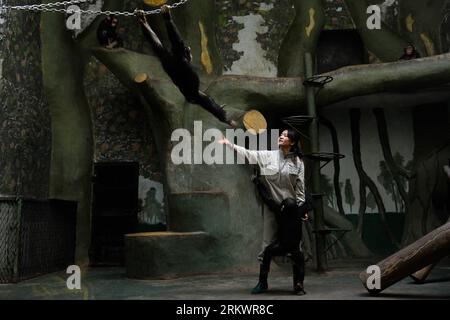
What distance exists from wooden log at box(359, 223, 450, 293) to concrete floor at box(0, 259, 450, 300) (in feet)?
0.70

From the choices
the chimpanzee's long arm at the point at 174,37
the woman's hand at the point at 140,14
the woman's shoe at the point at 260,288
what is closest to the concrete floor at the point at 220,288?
the woman's shoe at the point at 260,288

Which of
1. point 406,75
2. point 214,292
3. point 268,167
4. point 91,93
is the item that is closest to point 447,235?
point 268,167

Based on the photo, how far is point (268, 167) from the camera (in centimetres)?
529

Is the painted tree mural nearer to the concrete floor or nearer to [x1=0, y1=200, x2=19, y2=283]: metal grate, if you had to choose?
the concrete floor

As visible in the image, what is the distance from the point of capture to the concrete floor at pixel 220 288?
5.19 m

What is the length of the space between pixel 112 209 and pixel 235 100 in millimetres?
3543

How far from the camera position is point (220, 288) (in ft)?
19.4

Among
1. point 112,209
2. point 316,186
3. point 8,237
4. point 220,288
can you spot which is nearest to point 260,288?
point 220,288

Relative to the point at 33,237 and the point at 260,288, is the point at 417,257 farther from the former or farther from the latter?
the point at 33,237

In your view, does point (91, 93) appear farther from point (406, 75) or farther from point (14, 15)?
point (406, 75)

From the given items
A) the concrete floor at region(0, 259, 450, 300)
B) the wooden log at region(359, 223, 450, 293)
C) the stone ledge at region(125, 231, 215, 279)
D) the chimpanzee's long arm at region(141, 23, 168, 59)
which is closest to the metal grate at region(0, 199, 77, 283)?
the concrete floor at region(0, 259, 450, 300)

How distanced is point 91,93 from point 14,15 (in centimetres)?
215

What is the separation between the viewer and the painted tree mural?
25.1 ft

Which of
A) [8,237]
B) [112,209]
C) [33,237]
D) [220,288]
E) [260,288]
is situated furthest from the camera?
[112,209]
